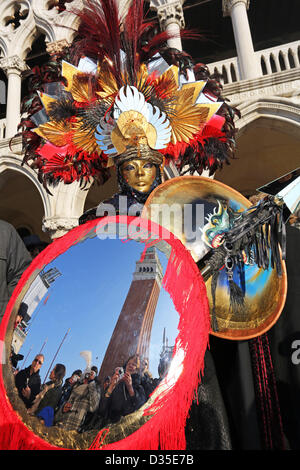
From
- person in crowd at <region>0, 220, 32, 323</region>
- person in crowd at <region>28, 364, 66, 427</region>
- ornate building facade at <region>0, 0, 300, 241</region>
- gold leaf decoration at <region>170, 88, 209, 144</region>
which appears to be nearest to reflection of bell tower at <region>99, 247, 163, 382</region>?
person in crowd at <region>28, 364, 66, 427</region>

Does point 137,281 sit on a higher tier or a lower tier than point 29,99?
lower

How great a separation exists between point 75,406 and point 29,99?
1.90 meters

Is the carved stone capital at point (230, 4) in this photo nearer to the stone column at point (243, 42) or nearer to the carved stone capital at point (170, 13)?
the stone column at point (243, 42)

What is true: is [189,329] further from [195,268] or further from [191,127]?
[191,127]

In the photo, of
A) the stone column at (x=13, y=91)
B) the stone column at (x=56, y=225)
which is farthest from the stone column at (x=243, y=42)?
the stone column at (x=13, y=91)

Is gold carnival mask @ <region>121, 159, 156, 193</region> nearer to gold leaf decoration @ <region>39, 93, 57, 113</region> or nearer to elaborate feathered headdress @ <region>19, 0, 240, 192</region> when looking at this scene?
elaborate feathered headdress @ <region>19, 0, 240, 192</region>

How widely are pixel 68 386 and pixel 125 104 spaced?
1.34 m

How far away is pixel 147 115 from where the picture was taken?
73.0 inches

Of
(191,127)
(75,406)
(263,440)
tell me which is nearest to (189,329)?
(75,406)

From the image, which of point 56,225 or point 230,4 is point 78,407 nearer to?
point 56,225

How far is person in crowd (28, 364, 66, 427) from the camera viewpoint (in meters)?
0.99

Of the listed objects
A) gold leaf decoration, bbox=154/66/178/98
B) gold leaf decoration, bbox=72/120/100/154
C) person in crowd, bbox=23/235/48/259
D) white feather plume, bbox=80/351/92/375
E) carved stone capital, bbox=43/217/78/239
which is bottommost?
white feather plume, bbox=80/351/92/375

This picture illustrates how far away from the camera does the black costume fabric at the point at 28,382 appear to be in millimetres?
1021

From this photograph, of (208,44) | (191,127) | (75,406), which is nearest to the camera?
(75,406)
